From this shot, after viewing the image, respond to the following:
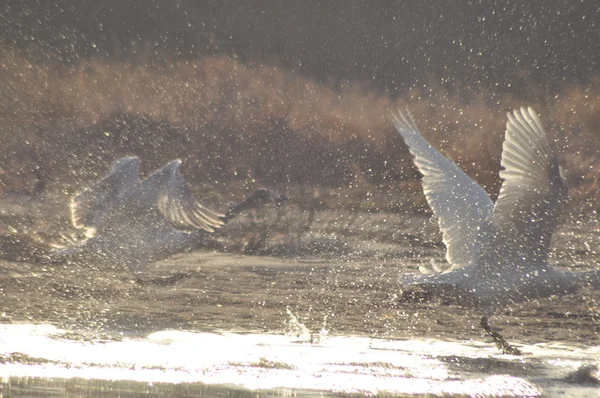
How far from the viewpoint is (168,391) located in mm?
5363

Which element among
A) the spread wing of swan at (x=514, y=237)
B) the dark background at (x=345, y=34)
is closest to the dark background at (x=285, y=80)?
the dark background at (x=345, y=34)

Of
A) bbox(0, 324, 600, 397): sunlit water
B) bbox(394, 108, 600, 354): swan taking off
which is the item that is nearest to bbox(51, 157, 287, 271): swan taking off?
bbox(0, 324, 600, 397): sunlit water

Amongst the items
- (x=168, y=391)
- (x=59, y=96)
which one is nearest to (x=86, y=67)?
(x=59, y=96)

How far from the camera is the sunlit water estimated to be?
5.50 metres

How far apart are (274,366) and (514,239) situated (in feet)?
7.99

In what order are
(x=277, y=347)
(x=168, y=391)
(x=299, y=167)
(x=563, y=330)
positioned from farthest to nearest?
(x=299, y=167) → (x=563, y=330) → (x=277, y=347) → (x=168, y=391)

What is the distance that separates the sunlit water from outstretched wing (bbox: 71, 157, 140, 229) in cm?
292

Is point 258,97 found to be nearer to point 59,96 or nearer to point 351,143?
point 351,143

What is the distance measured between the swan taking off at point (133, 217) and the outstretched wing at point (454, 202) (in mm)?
2472

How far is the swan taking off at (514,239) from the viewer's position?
7496 millimetres

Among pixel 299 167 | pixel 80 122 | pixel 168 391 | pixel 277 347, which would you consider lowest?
pixel 168 391

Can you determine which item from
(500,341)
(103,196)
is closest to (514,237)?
(500,341)

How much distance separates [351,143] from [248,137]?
1772 millimetres

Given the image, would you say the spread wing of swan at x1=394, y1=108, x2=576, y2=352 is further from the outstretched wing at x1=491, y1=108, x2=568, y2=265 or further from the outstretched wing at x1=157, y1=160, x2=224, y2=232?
the outstretched wing at x1=157, y1=160, x2=224, y2=232
